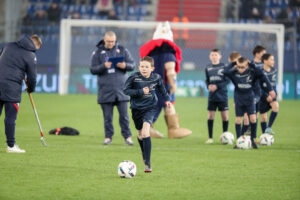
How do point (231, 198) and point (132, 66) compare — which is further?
point (132, 66)

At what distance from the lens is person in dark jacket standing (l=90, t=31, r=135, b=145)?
37.8 feet

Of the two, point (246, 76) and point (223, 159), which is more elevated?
point (246, 76)

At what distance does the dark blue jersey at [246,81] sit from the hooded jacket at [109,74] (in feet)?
6.28

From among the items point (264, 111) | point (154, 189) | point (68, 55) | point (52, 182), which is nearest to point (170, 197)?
point (154, 189)

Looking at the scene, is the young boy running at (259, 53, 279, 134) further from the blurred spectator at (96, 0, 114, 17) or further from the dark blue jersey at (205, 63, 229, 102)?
the blurred spectator at (96, 0, 114, 17)

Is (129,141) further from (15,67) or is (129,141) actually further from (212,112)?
(15,67)

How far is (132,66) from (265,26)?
1259 cm

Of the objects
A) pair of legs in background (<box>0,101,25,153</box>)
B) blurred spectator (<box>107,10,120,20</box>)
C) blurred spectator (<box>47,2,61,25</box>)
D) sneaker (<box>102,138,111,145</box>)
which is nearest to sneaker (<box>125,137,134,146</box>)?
sneaker (<box>102,138,111,145</box>)

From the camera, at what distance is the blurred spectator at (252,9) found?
98.9 feet

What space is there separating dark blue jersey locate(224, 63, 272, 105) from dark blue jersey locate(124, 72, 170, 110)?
296cm

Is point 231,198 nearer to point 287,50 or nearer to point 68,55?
point 68,55

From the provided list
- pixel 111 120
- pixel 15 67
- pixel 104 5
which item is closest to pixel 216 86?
pixel 111 120

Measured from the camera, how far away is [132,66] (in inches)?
456

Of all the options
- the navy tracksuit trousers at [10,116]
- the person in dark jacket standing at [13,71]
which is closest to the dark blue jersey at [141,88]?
the person in dark jacket standing at [13,71]
